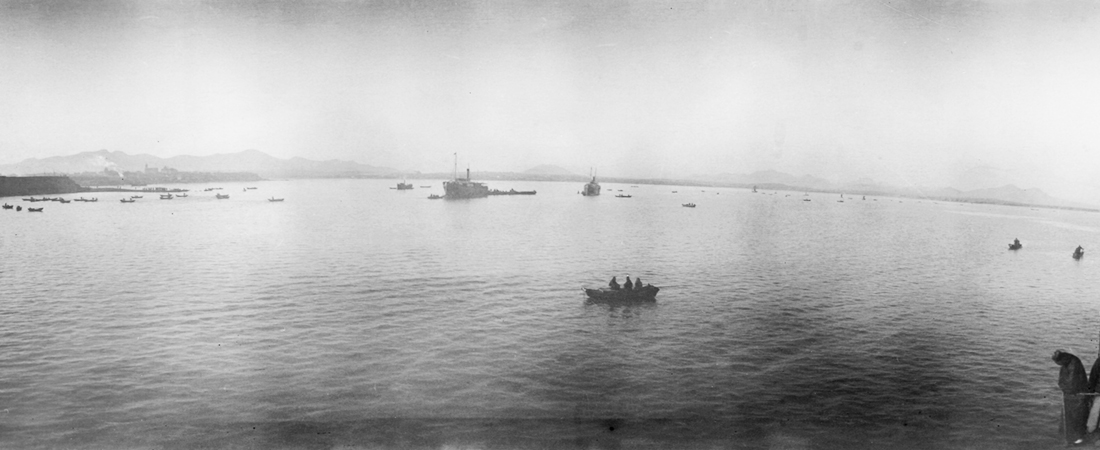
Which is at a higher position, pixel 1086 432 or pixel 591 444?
pixel 1086 432

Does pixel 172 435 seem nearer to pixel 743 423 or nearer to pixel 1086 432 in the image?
pixel 743 423

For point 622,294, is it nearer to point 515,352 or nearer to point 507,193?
point 515,352

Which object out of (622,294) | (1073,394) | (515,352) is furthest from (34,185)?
(1073,394)

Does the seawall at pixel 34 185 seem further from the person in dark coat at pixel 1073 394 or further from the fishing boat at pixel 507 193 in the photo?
the person in dark coat at pixel 1073 394

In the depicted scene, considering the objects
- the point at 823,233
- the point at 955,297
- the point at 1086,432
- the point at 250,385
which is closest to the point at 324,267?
the point at 250,385

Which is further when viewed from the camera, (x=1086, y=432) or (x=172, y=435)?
(x=172, y=435)

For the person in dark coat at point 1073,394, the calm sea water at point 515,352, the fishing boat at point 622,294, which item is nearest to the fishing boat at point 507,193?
the calm sea water at point 515,352
